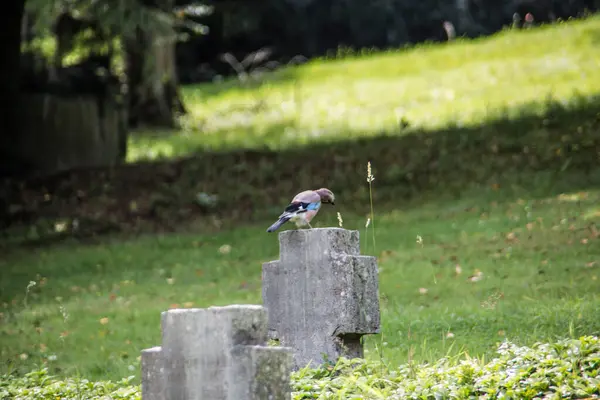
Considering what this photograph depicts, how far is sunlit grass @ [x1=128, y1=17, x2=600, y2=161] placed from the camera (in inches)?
866

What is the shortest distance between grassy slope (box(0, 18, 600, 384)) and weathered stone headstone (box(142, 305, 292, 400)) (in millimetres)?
1755

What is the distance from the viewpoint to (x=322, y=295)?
24.8 feet

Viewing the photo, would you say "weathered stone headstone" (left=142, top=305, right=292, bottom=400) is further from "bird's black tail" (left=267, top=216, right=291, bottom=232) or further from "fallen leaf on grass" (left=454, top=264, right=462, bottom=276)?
"fallen leaf on grass" (left=454, top=264, right=462, bottom=276)

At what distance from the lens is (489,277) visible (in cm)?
1193

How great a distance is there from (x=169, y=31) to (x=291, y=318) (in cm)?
1203

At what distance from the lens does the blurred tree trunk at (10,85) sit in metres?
19.8

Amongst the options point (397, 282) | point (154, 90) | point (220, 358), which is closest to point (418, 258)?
point (397, 282)

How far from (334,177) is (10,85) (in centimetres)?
640

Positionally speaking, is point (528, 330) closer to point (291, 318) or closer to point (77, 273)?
point (291, 318)

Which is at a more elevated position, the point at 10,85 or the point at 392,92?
the point at 392,92

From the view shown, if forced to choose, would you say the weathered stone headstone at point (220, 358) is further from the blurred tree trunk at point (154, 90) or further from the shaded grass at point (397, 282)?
the blurred tree trunk at point (154, 90)

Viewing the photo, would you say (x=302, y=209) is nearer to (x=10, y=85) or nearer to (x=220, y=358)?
(x=220, y=358)

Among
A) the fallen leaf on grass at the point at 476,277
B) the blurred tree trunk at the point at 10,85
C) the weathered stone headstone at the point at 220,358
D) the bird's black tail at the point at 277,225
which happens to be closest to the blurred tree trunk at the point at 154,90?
the blurred tree trunk at the point at 10,85

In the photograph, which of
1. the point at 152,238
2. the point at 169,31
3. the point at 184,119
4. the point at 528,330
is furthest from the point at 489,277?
the point at 184,119
